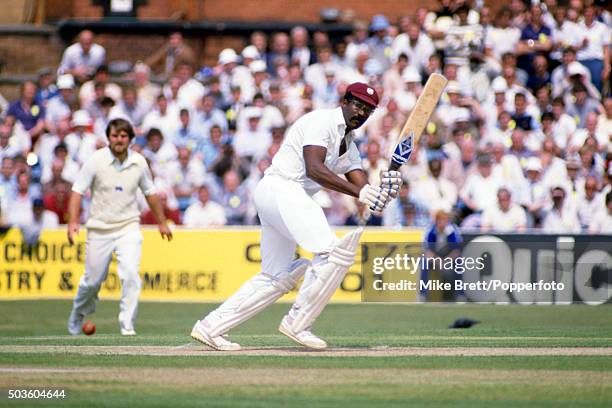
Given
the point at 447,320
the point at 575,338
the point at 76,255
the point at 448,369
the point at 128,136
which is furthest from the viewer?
the point at 76,255

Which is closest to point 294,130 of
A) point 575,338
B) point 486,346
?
point 486,346

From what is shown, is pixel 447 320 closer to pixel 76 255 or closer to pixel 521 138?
pixel 521 138

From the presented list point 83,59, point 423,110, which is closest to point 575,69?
point 83,59

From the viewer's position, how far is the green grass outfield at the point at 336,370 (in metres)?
8.33

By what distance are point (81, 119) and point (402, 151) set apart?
37.1 ft

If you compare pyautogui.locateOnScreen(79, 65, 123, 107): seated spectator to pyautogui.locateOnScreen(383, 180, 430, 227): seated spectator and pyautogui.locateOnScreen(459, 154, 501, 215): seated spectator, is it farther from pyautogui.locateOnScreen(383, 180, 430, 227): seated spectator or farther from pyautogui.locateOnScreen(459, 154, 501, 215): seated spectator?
pyautogui.locateOnScreen(459, 154, 501, 215): seated spectator

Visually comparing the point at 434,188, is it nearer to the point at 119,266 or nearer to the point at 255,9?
the point at 119,266

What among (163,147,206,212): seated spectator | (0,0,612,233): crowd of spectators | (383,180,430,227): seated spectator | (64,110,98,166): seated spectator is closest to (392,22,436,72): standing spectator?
(0,0,612,233): crowd of spectators

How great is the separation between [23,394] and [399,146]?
145 inches

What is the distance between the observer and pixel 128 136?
13836 mm

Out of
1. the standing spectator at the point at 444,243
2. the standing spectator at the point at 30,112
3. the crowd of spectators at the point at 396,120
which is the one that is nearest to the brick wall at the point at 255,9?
the crowd of spectators at the point at 396,120

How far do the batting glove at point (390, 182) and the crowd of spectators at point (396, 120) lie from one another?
345 inches

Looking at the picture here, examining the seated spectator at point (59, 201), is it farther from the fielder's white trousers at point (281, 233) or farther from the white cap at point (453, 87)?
the fielder's white trousers at point (281, 233)

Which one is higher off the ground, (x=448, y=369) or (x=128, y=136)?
(x=128, y=136)
